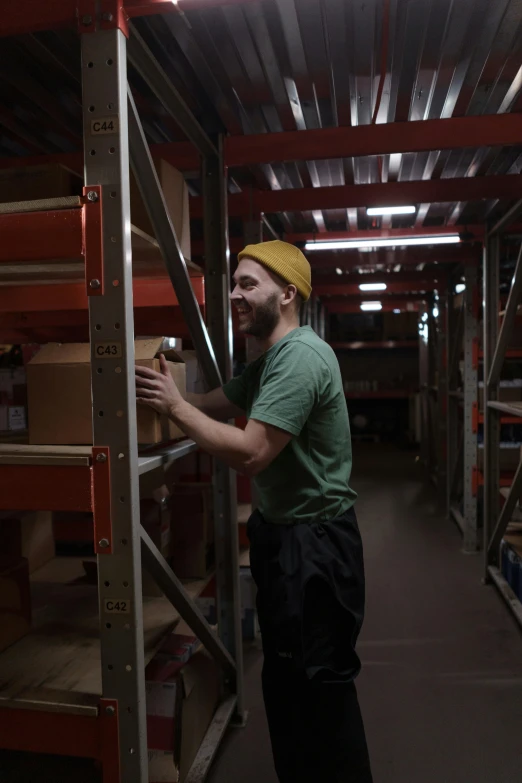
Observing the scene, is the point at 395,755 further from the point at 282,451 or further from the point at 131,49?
the point at 131,49

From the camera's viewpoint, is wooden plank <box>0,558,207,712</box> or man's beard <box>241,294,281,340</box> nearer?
wooden plank <box>0,558,207,712</box>

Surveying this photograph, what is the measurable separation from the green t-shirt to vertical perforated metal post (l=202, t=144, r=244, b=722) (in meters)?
0.79

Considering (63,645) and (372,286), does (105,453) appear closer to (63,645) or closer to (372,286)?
(63,645)

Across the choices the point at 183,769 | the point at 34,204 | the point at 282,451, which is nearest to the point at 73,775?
the point at 183,769

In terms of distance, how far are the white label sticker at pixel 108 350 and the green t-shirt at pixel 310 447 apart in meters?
0.50

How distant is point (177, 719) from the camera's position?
2.32 metres

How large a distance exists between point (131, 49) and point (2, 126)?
4.76 feet

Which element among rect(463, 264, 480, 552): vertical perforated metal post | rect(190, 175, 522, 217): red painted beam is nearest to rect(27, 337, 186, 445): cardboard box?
rect(190, 175, 522, 217): red painted beam

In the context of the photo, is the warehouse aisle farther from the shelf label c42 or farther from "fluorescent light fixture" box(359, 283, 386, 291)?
"fluorescent light fixture" box(359, 283, 386, 291)

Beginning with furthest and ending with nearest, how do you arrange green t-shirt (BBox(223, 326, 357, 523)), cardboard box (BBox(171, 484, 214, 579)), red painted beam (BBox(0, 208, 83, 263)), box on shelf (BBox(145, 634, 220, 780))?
1. cardboard box (BBox(171, 484, 214, 579))
2. box on shelf (BBox(145, 634, 220, 780))
3. green t-shirt (BBox(223, 326, 357, 523))
4. red painted beam (BBox(0, 208, 83, 263))

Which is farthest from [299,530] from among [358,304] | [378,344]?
[378,344]

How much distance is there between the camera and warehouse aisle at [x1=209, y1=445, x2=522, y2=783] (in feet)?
8.67

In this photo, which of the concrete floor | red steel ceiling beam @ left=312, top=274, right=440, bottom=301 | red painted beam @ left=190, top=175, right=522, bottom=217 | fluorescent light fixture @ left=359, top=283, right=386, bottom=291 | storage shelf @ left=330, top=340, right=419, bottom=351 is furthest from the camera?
storage shelf @ left=330, top=340, right=419, bottom=351

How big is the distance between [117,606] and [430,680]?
241 centimetres
